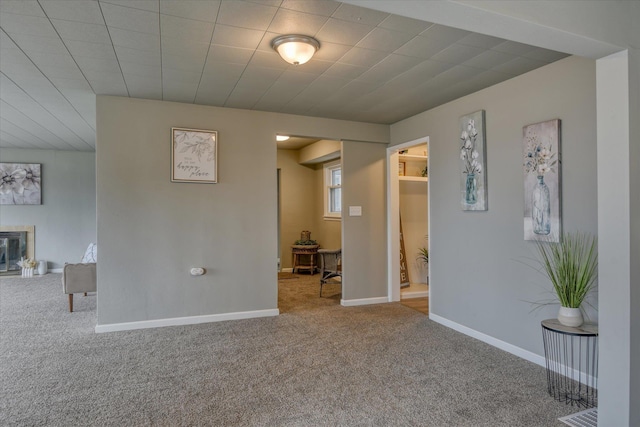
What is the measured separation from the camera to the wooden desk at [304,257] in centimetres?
745

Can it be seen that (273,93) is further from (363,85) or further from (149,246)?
(149,246)

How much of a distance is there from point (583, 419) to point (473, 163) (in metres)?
2.26

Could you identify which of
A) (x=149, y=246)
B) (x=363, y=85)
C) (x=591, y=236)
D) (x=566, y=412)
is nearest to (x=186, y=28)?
(x=363, y=85)

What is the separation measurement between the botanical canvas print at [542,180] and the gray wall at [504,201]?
0.20ft

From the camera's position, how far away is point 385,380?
2807 millimetres

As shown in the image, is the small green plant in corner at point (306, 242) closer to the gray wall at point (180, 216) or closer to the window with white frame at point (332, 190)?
the window with white frame at point (332, 190)

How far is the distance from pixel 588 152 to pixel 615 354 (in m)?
1.40

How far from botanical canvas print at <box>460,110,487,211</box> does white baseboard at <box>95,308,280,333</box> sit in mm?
2507

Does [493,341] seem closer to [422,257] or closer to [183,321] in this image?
[422,257]

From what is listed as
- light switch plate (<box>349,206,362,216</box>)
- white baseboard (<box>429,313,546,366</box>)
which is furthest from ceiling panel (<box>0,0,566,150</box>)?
white baseboard (<box>429,313,546,366</box>)

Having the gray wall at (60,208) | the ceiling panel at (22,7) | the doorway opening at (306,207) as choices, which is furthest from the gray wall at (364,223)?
the gray wall at (60,208)

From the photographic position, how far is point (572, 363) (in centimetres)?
287

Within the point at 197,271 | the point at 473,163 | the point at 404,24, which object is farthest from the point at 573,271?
the point at 197,271

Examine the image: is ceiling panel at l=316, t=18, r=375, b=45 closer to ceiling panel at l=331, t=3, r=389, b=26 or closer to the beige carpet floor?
ceiling panel at l=331, t=3, r=389, b=26
